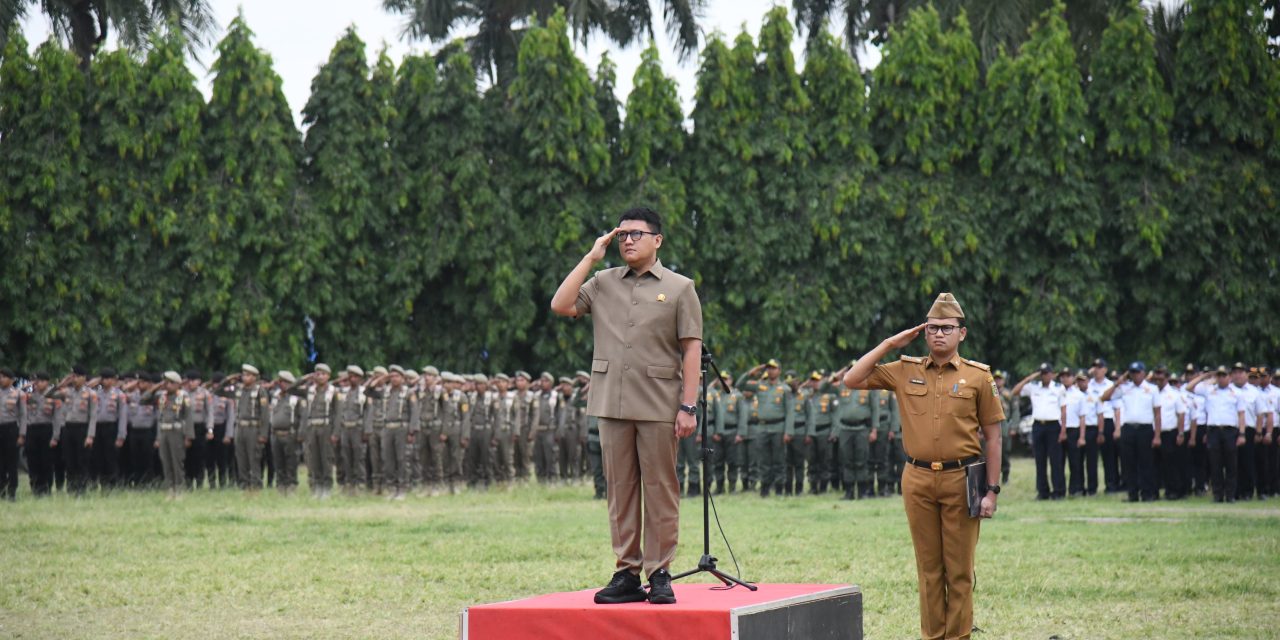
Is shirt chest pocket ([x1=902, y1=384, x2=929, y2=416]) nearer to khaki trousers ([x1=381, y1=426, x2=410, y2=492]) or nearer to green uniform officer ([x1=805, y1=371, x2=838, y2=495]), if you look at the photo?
green uniform officer ([x1=805, y1=371, x2=838, y2=495])

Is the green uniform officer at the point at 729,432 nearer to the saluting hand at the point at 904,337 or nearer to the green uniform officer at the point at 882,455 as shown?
the green uniform officer at the point at 882,455

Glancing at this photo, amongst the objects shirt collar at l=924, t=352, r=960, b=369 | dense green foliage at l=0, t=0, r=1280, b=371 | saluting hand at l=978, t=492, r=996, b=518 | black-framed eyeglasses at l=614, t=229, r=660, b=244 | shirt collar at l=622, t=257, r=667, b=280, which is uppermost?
dense green foliage at l=0, t=0, r=1280, b=371

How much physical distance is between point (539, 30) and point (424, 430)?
500 inches

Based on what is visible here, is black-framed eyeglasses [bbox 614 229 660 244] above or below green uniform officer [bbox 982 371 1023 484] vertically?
above

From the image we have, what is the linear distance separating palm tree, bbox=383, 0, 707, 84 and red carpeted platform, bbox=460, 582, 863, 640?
29306mm

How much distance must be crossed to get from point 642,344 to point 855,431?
1434cm

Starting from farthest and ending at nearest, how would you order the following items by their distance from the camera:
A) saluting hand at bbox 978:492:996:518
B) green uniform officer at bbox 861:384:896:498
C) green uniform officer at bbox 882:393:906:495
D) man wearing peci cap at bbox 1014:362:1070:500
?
green uniform officer at bbox 882:393:906:495 → green uniform officer at bbox 861:384:896:498 → man wearing peci cap at bbox 1014:362:1070:500 → saluting hand at bbox 978:492:996:518

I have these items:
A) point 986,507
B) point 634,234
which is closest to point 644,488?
point 634,234

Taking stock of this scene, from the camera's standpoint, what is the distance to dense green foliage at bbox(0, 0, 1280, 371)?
30906 mm

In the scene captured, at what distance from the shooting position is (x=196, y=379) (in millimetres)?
23109

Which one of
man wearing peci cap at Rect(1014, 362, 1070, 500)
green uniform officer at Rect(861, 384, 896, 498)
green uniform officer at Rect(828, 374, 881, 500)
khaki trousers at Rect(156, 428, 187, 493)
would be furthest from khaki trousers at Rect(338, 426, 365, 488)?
man wearing peci cap at Rect(1014, 362, 1070, 500)

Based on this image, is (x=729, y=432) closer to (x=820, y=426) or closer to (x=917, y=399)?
(x=820, y=426)

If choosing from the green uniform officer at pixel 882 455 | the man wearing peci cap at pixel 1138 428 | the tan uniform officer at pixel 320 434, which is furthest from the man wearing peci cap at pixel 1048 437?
the tan uniform officer at pixel 320 434

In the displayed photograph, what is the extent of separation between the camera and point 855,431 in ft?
68.7
